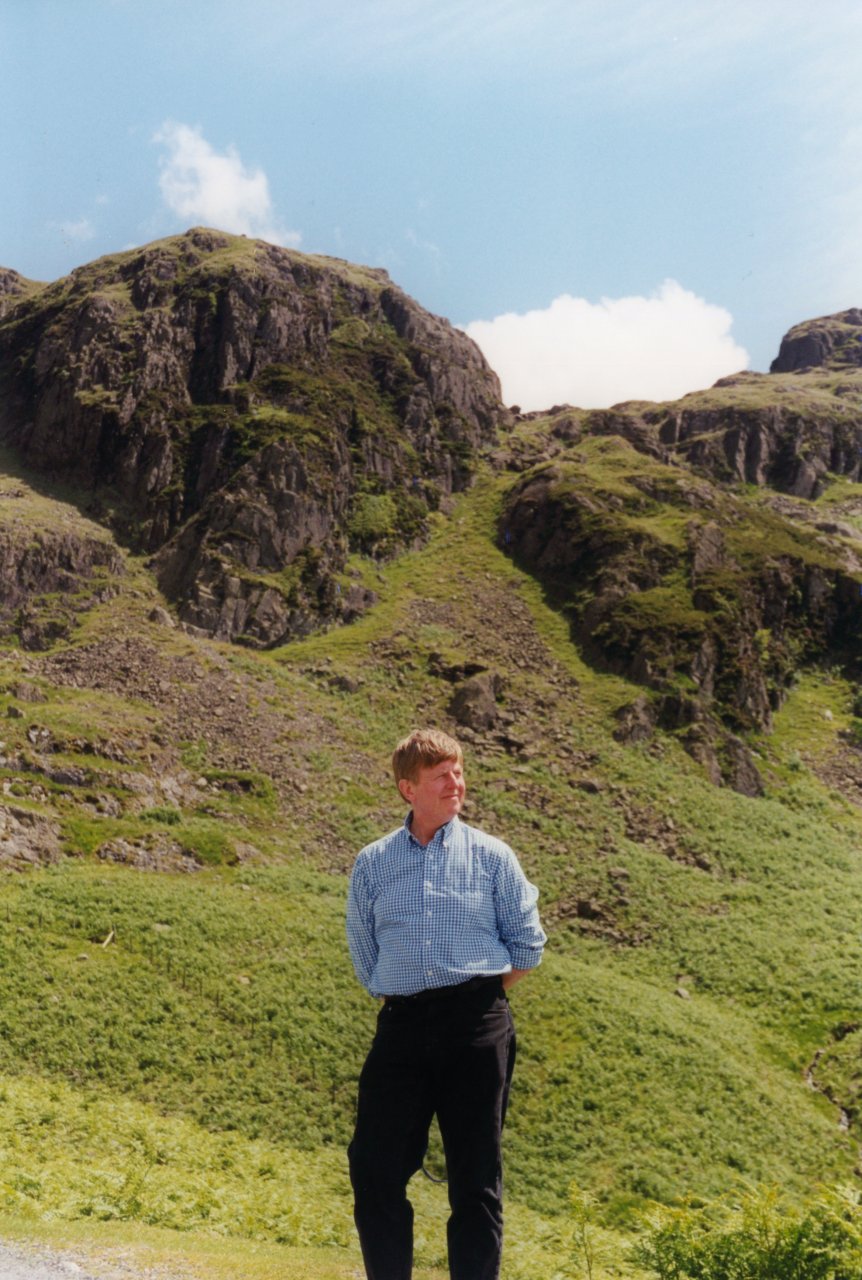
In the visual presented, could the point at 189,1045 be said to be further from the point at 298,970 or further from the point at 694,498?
the point at 694,498

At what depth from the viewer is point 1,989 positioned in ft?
Answer: 59.2

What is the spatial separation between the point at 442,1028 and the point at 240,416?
72000 millimetres

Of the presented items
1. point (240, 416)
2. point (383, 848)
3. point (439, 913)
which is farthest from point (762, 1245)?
point (240, 416)

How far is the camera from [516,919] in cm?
607

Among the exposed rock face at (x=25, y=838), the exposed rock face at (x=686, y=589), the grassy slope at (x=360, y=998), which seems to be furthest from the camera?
the exposed rock face at (x=686, y=589)

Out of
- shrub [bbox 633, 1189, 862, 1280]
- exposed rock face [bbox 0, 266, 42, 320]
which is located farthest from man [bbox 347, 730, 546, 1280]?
exposed rock face [bbox 0, 266, 42, 320]

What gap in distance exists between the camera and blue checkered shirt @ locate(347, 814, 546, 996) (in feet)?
19.1

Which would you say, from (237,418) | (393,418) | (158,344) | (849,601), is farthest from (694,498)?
(158,344)

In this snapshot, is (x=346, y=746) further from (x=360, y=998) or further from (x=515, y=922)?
(x=515, y=922)

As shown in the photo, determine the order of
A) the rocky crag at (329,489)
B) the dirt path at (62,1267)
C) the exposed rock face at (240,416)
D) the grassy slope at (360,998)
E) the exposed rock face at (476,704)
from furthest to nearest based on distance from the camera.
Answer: the exposed rock face at (240,416)
the rocky crag at (329,489)
the exposed rock face at (476,704)
the grassy slope at (360,998)
the dirt path at (62,1267)

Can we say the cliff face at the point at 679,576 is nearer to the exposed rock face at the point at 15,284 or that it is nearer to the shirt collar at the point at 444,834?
the shirt collar at the point at 444,834

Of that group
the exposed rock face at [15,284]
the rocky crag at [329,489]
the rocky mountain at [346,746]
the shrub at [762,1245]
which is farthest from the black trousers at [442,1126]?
the exposed rock face at [15,284]

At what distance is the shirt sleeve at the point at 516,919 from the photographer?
6.07 m

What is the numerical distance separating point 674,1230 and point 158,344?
8345 cm
